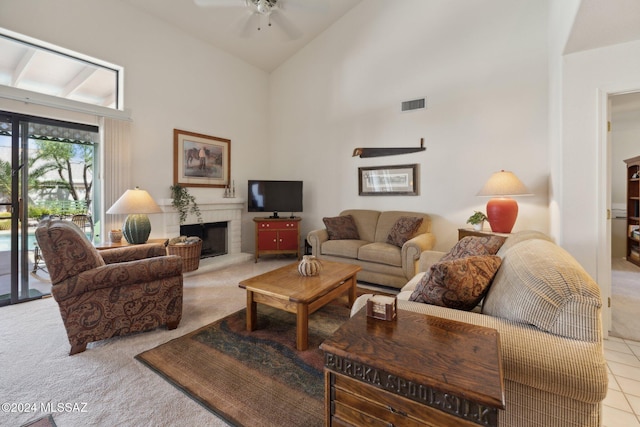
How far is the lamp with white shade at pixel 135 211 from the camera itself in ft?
9.91

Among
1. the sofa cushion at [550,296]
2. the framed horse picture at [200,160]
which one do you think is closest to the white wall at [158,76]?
the framed horse picture at [200,160]

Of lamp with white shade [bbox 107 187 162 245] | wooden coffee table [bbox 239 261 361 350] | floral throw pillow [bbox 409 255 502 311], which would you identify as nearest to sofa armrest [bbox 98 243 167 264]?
lamp with white shade [bbox 107 187 162 245]

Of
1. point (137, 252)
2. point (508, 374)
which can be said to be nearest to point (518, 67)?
point (508, 374)

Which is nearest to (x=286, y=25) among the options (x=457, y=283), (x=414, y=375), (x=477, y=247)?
(x=477, y=247)

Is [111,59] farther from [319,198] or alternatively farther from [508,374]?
[508,374]

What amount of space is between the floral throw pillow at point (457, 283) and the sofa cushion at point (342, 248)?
89.6 inches

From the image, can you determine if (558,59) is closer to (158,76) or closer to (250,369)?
(250,369)

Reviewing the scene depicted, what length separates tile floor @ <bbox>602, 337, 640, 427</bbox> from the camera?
1.48 metres

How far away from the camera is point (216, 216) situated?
470 centimetres

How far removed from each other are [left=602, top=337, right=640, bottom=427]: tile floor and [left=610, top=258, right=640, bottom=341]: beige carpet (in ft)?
0.65

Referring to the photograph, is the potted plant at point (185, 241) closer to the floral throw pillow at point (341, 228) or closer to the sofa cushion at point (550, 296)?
the floral throw pillow at point (341, 228)

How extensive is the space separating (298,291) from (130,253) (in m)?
1.73

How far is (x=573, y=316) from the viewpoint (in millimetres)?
1019

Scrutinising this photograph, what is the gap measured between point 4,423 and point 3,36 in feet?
11.8
